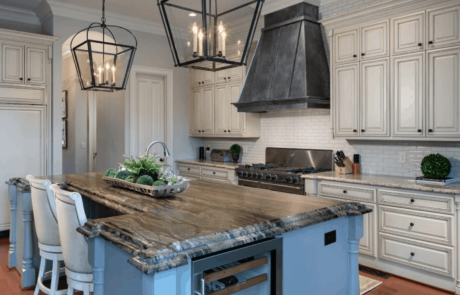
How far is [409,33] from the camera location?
3697 mm

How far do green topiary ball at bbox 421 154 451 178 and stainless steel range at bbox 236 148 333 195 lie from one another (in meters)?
1.29

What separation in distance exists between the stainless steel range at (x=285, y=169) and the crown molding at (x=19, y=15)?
153 inches

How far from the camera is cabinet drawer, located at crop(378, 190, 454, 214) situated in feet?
10.6

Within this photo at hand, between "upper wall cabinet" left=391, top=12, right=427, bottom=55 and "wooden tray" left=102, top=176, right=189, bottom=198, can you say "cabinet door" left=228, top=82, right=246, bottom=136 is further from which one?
"wooden tray" left=102, top=176, right=189, bottom=198

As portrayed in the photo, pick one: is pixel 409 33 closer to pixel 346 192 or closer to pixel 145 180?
pixel 346 192

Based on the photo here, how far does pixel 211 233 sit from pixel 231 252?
0.41 ft

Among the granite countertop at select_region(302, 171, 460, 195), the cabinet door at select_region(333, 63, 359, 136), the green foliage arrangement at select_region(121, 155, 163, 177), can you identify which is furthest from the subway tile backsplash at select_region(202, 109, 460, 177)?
the green foliage arrangement at select_region(121, 155, 163, 177)

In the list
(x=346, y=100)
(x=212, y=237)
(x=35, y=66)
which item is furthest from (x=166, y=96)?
(x=212, y=237)

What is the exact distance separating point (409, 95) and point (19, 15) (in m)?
5.45

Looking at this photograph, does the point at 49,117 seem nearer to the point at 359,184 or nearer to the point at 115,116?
the point at 115,116

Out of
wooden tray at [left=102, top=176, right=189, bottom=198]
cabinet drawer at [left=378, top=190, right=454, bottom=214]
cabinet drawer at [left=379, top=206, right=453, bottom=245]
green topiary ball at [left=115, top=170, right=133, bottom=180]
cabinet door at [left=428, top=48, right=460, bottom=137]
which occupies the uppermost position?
cabinet door at [left=428, top=48, right=460, bottom=137]

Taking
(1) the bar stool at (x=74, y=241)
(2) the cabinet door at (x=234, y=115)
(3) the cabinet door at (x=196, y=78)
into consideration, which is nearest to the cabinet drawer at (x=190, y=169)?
(2) the cabinet door at (x=234, y=115)

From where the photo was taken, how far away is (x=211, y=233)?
160 centimetres

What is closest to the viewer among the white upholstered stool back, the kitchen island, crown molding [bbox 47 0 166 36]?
the kitchen island
